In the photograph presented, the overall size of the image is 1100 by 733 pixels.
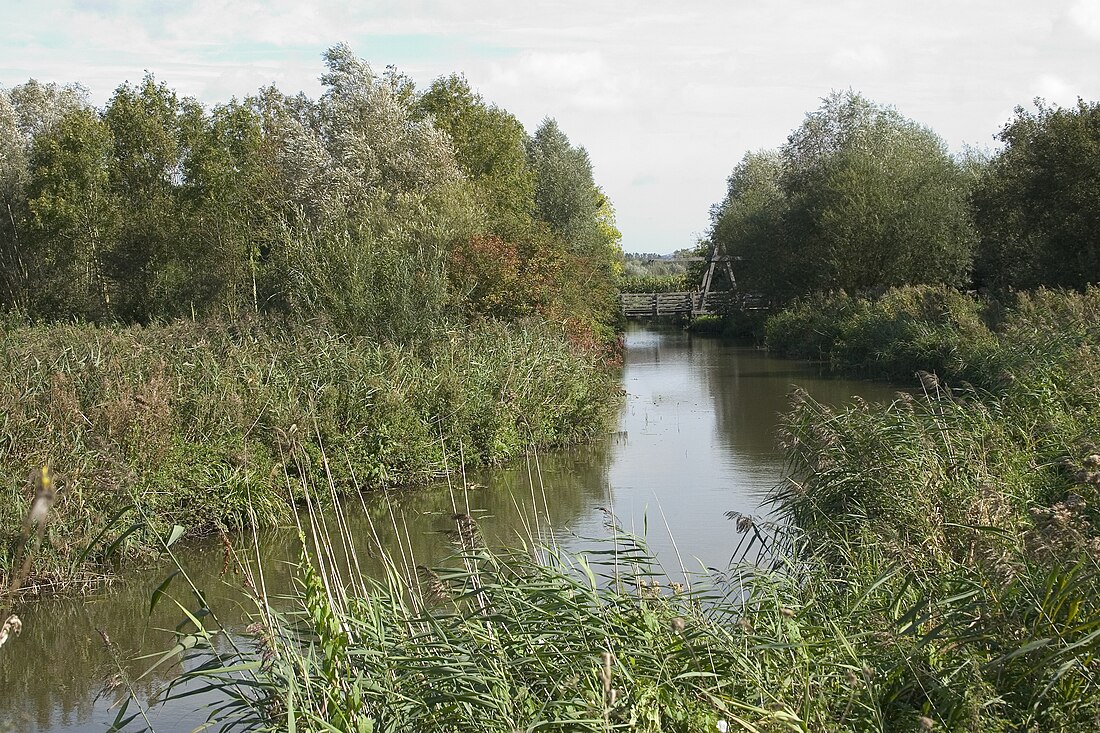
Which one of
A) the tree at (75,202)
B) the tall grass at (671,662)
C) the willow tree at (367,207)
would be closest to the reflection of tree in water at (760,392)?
the willow tree at (367,207)

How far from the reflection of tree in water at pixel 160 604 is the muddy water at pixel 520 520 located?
15 mm

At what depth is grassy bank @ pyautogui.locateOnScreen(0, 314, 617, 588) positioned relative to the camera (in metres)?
9.11

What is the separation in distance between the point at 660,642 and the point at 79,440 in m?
7.15

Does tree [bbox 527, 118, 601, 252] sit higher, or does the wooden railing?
tree [bbox 527, 118, 601, 252]

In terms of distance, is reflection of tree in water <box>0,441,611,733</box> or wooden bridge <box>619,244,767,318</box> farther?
wooden bridge <box>619,244,767,318</box>

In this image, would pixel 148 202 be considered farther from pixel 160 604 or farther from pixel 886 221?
pixel 160 604

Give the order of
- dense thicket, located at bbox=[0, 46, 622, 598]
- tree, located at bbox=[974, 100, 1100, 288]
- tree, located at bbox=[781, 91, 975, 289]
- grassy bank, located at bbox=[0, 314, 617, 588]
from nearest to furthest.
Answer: grassy bank, located at bbox=[0, 314, 617, 588]
dense thicket, located at bbox=[0, 46, 622, 598]
tree, located at bbox=[974, 100, 1100, 288]
tree, located at bbox=[781, 91, 975, 289]

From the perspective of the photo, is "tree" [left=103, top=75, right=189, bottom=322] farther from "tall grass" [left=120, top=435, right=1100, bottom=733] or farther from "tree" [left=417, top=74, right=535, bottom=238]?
"tall grass" [left=120, top=435, right=1100, bottom=733]

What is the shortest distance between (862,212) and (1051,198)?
774 centimetres

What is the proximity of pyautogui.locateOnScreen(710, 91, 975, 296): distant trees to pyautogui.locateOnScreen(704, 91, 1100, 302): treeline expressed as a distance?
0.04m

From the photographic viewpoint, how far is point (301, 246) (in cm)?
1675

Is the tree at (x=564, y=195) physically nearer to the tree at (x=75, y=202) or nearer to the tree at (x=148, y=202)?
the tree at (x=148, y=202)

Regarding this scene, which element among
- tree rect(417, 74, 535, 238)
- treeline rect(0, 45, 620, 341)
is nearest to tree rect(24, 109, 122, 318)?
treeline rect(0, 45, 620, 341)

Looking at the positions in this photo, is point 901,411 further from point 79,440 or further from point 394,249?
point 394,249
